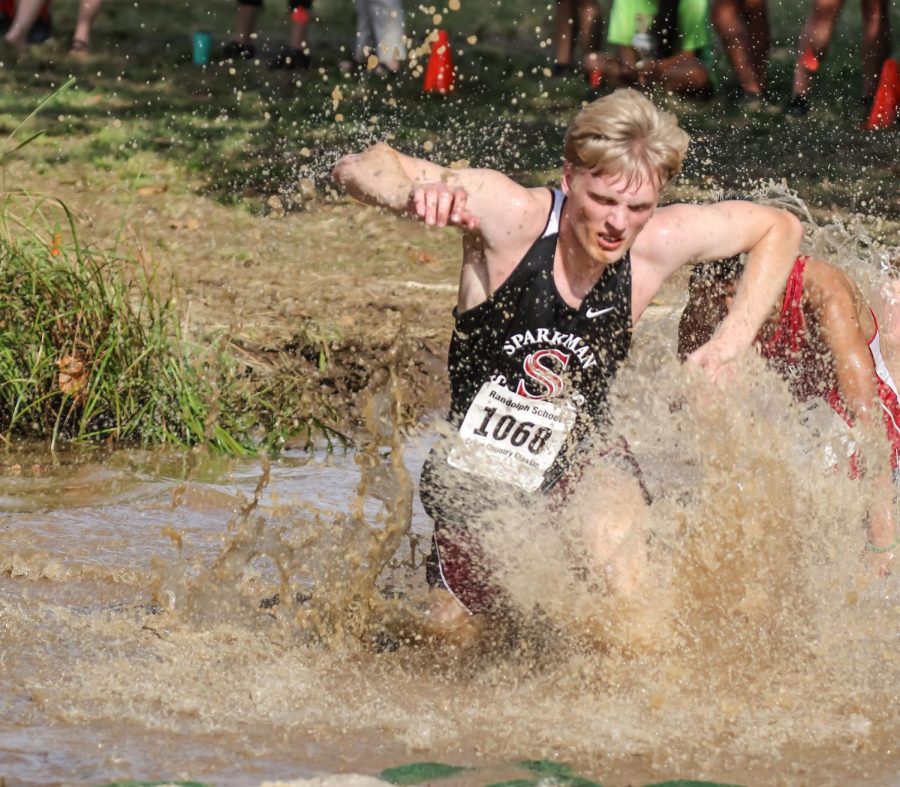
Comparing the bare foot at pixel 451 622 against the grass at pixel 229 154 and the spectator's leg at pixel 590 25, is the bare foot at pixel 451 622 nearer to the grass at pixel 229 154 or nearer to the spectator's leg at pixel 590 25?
the grass at pixel 229 154

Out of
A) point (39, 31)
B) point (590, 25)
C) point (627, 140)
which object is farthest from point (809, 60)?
point (627, 140)

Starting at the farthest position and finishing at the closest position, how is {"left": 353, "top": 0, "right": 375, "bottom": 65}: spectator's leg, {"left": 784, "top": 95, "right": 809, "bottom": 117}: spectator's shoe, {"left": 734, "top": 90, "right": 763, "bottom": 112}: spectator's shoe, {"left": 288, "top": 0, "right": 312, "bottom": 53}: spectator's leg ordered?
1. {"left": 288, "top": 0, "right": 312, "bottom": 53}: spectator's leg
2. {"left": 353, "top": 0, "right": 375, "bottom": 65}: spectator's leg
3. {"left": 734, "top": 90, "right": 763, "bottom": 112}: spectator's shoe
4. {"left": 784, "top": 95, "right": 809, "bottom": 117}: spectator's shoe

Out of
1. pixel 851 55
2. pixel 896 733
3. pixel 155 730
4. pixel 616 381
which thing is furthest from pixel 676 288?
pixel 851 55

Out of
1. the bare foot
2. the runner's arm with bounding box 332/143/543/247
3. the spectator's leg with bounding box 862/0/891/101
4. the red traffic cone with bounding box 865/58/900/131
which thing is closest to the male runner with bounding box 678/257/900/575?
the runner's arm with bounding box 332/143/543/247

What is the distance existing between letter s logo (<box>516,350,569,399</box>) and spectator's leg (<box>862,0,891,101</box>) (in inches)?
315

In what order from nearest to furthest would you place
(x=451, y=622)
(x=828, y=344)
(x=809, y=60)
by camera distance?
(x=451, y=622) < (x=828, y=344) < (x=809, y=60)

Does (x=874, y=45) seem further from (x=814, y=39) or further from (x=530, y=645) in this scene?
(x=530, y=645)

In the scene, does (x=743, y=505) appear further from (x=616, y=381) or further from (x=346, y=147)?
(x=346, y=147)

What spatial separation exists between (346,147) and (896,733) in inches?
331

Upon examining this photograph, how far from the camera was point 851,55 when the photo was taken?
1510 cm

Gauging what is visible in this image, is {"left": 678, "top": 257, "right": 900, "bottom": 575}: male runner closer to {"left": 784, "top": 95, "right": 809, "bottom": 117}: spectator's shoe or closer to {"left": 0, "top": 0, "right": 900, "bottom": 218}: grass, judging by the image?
{"left": 0, "top": 0, "right": 900, "bottom": 218}: grass

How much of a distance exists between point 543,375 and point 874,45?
8497 mm

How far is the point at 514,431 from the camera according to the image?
16.0ft

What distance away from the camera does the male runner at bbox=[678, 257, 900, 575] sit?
5.29 metres
